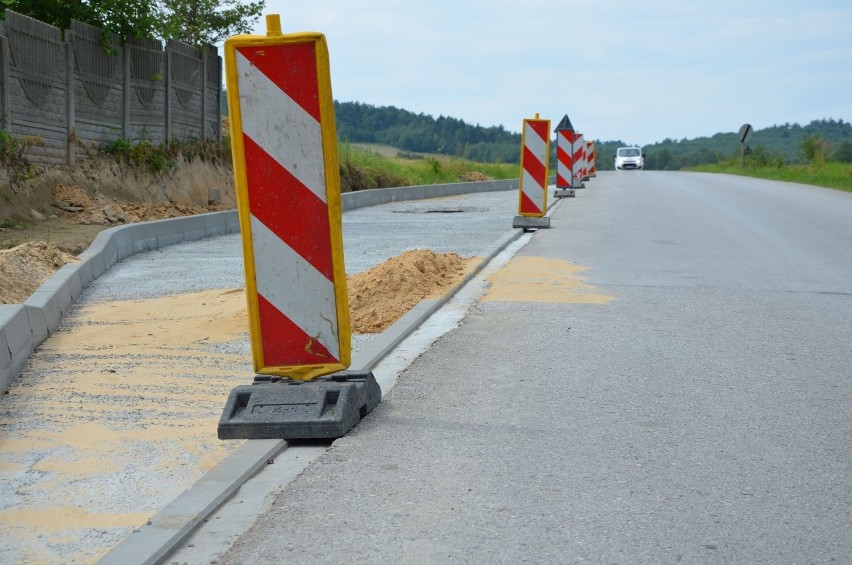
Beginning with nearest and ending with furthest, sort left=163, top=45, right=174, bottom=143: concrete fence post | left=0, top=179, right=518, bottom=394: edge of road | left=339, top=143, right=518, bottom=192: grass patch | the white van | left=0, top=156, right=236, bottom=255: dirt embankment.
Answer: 1. left=0, top=179, right=518, bottom=394: edge of road
2. left=0, top=156, right=236, bottom=255: dirt embankment
3. left=163, top=45, right=174, bottom=143: concrete fence post
4. left=339, top=143, right=518, bottom=192: grass patch
5. the white van

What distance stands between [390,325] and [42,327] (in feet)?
8.03

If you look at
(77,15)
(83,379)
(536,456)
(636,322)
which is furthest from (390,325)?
(77,15)

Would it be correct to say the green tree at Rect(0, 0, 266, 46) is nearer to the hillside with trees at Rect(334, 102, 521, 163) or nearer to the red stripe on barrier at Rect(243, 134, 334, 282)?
the red stripe on barrier at Rect(243, 134, 334, 282)

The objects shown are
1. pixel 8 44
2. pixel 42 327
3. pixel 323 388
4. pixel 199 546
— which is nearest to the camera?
pixel 199 546

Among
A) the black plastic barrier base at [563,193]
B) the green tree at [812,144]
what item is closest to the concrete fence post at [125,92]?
the black plastic barrier base at [563,193]

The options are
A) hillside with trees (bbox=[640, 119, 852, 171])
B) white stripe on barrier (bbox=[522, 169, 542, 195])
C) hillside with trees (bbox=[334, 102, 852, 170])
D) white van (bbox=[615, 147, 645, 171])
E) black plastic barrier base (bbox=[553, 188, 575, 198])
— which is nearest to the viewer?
white stripe on barrier (bbox=[522, 169, 542, 195])

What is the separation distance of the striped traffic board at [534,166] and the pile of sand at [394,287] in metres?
6.08

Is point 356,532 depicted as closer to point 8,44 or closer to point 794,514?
point 794,514

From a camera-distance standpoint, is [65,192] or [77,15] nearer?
[65,192]

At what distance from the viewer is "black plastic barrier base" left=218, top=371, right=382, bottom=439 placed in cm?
482

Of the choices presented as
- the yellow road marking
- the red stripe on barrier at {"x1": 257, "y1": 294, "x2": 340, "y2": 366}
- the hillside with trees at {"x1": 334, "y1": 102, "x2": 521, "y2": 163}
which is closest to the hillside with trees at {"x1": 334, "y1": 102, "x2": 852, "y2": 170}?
the hillside with trees at {"x1": 334, "y1": 102, "x2": 521, "y2": 163}

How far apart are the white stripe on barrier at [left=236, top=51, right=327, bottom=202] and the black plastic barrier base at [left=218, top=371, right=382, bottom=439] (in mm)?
966

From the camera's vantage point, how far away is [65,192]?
15977mm

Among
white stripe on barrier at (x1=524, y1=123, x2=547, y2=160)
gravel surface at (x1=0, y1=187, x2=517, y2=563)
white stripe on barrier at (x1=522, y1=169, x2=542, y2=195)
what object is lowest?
gravel surface at (x1=0, y1=187, x2=517, y2=563)
